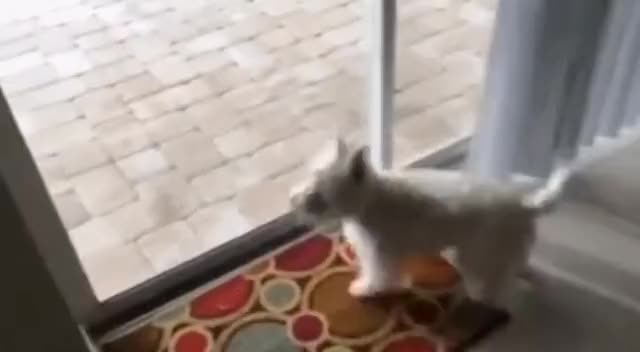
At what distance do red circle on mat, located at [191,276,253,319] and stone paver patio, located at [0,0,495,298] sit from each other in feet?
0.38

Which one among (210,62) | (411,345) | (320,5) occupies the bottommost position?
(411,345)

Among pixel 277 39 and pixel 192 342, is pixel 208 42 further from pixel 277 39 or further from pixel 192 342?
pixel 192 342

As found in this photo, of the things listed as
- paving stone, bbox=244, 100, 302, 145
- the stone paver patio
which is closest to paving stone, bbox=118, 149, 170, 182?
the stone paver patio

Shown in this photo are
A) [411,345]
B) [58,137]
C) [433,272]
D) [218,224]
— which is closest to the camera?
[411,345]

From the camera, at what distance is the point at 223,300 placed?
1.71 m

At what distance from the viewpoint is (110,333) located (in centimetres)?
167

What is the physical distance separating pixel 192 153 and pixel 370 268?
0.59 m

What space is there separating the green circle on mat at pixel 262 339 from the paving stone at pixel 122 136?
1.95ft

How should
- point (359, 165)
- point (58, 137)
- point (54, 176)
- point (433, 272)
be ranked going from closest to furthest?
point (359, 165)
point (433, 272)
point (54, 176)
point (58, 137)

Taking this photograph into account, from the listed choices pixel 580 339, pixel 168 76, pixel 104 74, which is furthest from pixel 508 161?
pixel 104 74

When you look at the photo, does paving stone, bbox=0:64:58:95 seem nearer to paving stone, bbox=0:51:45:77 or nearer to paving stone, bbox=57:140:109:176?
paving stone, bbox=0:51:45:77

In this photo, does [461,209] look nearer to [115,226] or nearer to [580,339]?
[580,339]

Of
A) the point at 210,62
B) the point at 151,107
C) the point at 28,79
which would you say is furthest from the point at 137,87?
the point at 28,79

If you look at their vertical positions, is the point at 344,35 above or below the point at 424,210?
above
